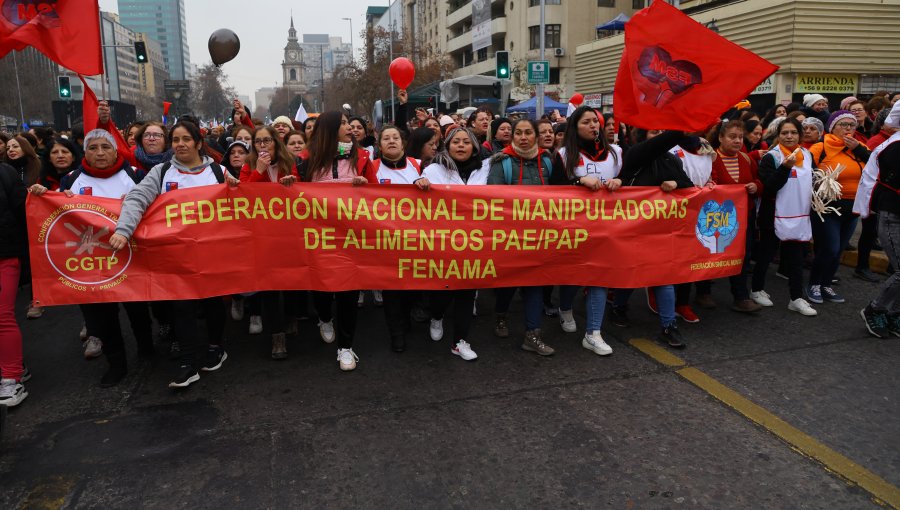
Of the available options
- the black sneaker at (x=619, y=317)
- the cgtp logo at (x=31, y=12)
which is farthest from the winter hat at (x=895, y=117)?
the cgtp logo at (x=31, y=12)

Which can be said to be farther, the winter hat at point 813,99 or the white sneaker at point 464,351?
the winter hat at point 813,99

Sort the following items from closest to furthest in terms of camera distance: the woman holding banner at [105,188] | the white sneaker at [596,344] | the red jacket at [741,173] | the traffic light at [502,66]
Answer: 1. the woman holding banner at [105,188]
2. the white sneaker at [596,344]
3. the red jacket at [741,173]
4. the traffic light at [502,66]

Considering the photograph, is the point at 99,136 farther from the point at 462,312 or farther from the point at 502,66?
the point at 502,66

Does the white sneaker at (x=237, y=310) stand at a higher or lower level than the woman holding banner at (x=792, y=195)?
lower

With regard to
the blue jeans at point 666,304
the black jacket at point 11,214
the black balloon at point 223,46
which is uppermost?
the black balloon at point 223,46

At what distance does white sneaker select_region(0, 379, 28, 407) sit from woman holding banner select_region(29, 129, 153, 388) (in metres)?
0.46

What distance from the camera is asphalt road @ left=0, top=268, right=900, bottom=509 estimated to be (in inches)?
116

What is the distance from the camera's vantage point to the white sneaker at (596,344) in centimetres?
468

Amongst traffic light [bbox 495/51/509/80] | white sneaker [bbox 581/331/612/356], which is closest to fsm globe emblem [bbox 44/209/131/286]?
white sneaker [bbox 581/331/612/356]

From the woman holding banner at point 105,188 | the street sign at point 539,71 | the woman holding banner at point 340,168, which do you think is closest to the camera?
the woman holding banner at point 105,188

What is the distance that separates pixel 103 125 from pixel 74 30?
31.8 inches

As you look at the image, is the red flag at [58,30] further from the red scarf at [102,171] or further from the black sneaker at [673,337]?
the black sneaker at [673,337]

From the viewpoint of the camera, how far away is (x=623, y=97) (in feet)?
14.8

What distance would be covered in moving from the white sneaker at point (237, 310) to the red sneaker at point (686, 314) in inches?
157
